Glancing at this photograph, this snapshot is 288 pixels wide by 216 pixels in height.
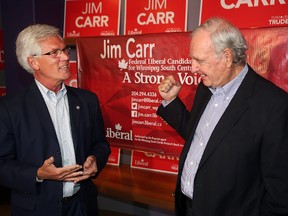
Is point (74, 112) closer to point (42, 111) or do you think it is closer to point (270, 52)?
point (42, 111)

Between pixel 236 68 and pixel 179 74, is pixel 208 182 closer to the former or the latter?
pixel 236 68

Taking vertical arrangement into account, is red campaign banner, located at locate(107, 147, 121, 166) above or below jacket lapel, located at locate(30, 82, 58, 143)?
below

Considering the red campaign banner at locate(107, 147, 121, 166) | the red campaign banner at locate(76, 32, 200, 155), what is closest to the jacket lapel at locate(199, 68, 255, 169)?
the red campaign banner at locate(76, 32, 200, 155)

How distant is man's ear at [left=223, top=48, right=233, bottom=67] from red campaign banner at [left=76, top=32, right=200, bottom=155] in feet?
2.69

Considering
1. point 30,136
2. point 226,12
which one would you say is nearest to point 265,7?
point 226,12

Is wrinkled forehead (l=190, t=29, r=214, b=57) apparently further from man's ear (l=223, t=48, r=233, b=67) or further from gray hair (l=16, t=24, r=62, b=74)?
gray hair (l=16, t=24, r=62, b=74)

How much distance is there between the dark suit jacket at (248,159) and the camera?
137 cm

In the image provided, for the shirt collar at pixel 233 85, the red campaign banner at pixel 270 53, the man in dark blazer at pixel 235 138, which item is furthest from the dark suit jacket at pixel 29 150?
the red campaign banner at pixel 270 53

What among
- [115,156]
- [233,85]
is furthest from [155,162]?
[233,85]

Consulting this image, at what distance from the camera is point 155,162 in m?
2.92

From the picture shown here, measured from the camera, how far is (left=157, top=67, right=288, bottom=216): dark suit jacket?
1365 millimetres

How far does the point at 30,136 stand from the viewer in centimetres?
171

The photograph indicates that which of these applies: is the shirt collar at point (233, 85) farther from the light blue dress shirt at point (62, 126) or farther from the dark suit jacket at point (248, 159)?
the light blue dress shirt at point (62, 126)

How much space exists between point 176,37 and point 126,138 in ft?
2.85
